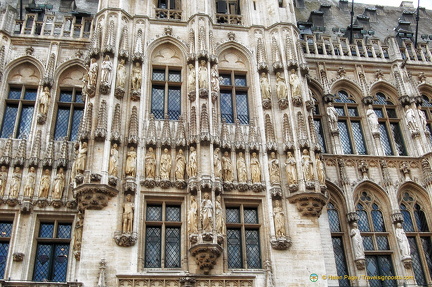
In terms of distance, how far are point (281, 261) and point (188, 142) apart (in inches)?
203

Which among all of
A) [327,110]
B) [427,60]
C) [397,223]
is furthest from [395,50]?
[397,223]

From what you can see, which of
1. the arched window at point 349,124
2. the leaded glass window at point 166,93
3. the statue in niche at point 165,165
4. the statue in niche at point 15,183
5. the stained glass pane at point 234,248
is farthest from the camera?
the arched window at point 349,124

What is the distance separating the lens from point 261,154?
18.8m

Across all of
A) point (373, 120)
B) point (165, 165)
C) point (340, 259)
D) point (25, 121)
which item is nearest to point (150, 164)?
point (165, 165)

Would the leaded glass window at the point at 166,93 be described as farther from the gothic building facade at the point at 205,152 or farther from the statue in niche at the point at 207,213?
the statue in niche at the point at 207,213

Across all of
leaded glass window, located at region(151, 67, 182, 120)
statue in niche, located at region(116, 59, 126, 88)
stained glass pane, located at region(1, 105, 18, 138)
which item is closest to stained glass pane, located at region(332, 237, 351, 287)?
leaded glass window, located at region(151, 67, 182, 120)

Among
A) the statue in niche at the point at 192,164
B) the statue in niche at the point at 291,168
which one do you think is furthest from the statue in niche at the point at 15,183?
the statue in niche at the point at 291,168

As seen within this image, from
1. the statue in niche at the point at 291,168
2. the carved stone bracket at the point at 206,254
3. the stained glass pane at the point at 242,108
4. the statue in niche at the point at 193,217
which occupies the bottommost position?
the carved stone bracket at the point at 206,254

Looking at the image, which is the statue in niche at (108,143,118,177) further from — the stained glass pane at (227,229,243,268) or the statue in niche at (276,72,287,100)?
the statue in niche at (276,72,287,100)

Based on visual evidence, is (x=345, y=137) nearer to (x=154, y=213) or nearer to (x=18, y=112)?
(x=154, y=213)

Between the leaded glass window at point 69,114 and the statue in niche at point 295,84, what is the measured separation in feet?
28.1

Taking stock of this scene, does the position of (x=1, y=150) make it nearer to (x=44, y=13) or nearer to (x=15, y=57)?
(x=15, y=57)

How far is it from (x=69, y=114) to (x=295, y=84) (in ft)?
30.0

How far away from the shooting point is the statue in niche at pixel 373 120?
74.7 feet
